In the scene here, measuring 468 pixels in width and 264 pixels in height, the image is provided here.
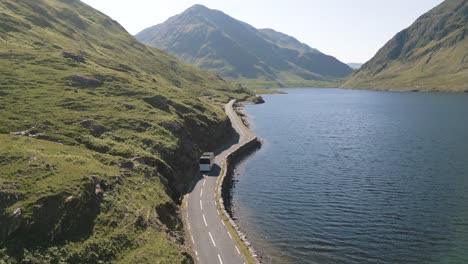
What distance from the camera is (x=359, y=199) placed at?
81312 mm

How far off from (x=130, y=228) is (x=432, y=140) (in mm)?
119167

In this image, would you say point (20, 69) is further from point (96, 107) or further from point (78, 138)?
point (78, 138)

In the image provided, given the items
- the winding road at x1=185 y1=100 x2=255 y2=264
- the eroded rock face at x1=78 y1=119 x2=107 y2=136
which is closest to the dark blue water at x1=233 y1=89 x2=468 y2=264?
the winding road at x1=185 y1=100 x2=255 y2=264

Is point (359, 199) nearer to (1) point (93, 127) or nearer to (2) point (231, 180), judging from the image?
(2) point (231, 180)

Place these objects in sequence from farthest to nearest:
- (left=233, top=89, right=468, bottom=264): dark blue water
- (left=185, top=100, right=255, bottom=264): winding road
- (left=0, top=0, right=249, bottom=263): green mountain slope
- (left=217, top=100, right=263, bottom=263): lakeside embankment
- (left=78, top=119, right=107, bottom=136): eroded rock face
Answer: (left=78, top=119, right=107, bottom=136): eroded rock face < (left=233, top=89, right=468, bottom=264): dark blue water < (left=217, top=100, right=263, bottom=263): lakeside embankment < (left=185, top=100, right=255, bottom=264): winding road < (left=0, top=0, right=249, bottom=263): green mountain slope

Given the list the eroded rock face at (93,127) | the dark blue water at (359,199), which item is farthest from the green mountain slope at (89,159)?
the dark blue water at (359,199)

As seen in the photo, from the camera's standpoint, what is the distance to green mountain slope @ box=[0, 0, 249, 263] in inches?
1758

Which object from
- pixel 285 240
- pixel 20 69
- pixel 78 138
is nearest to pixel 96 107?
pixel 78 138

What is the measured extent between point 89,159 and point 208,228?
22.3 m

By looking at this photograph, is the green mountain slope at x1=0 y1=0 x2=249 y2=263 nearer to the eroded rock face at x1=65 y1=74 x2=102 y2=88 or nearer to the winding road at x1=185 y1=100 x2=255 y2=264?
the eroded rock face at x1=65 y1=74 x2=102 y2=88

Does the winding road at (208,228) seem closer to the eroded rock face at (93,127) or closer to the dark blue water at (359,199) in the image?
the dark blue water at (359,199)

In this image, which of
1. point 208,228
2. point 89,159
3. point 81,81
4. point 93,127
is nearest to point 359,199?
point 208,228

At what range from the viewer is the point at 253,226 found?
230 ft

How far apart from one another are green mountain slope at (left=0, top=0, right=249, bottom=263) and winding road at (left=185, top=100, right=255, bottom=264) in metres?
2.26
